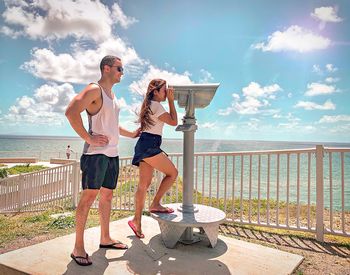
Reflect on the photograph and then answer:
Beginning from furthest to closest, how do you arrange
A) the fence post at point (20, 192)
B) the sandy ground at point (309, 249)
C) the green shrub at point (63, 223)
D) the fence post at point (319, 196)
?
the fence post at point (20, 192) → the green shrub at point (63, 223) → the fence post at point (319, 196) → the sandy ground at point (309, 249)

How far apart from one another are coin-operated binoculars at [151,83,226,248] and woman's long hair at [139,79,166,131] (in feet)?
0.61

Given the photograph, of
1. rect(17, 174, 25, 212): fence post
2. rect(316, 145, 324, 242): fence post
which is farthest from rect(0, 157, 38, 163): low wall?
rect(316, 145, 324, 242): fence post

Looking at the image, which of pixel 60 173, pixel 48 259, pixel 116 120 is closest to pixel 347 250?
pixel 116 120

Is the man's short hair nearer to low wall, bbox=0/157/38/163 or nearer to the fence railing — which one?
the fence railing

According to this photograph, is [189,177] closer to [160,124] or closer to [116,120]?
[160,124]

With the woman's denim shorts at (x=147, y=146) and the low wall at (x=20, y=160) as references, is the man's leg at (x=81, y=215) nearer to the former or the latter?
the woman's denim shorts at (x=147, y=146)

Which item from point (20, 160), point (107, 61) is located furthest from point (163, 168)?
point (20, 160)

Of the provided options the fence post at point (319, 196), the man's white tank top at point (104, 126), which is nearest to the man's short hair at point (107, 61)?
the man's white tank top at point (104, 126)

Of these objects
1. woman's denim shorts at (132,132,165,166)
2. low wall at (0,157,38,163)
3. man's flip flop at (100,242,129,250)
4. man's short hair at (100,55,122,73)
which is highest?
man's short hair at (100,55,122,73)

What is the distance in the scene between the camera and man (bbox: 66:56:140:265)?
2.13 meters

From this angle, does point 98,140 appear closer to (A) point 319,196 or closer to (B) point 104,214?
(B) point 104,214

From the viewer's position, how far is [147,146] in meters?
2.65

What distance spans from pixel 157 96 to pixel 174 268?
1599 millimetres

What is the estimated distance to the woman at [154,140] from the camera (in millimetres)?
2621
